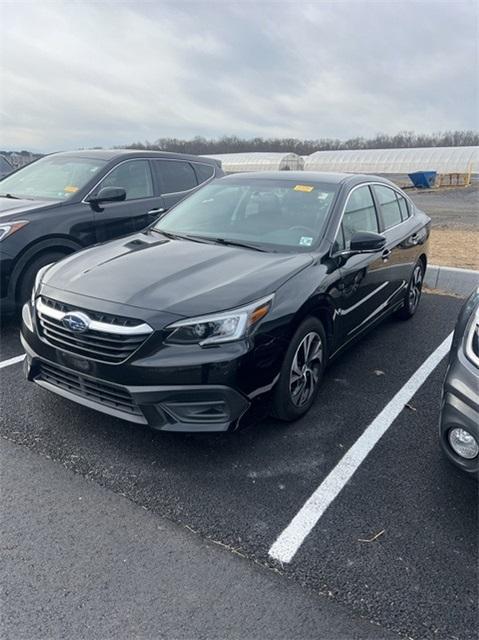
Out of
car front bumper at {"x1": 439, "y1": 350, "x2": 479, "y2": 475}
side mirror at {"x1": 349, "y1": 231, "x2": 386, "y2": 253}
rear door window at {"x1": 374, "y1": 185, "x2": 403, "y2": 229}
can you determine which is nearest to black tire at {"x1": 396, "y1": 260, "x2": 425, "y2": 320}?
rear door window at {"x1": 374, "y1": 185, "x2": 403, "y2": 229}

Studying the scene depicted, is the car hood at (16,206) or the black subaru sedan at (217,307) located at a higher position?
the car hood at (16,206)

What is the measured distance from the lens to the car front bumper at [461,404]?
89.2 inches

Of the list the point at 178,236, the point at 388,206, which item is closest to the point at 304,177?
the point at 388,206

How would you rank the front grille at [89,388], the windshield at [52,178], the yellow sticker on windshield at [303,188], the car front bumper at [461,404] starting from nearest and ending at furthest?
1. the car front bumper at [461,404]
2. the front grille at [89,388]
3. the yellow sticker on windshield at [303,188]
4. the windshield at [52,178]

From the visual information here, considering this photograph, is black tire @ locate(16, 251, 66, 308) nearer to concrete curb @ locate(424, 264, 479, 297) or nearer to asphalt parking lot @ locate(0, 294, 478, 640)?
asphalt parking lot @ locate(0, 294, 478, 640)

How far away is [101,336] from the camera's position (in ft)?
8.97

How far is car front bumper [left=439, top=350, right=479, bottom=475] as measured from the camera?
2266mm

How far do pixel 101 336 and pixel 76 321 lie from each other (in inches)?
7.9

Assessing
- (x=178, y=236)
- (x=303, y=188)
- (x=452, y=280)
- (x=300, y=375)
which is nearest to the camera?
(x=300, y=375)

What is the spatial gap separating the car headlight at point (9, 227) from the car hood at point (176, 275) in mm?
1412

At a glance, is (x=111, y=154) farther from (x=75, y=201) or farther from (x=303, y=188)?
(x=303, y=188)

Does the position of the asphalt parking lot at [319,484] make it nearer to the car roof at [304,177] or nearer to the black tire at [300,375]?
the black tire at [300,375]

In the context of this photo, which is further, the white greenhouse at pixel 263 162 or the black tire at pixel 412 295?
the white greenhouse at pixel 263 162

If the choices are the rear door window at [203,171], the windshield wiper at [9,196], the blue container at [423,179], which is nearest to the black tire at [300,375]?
the windshield wiper at [9,196]
